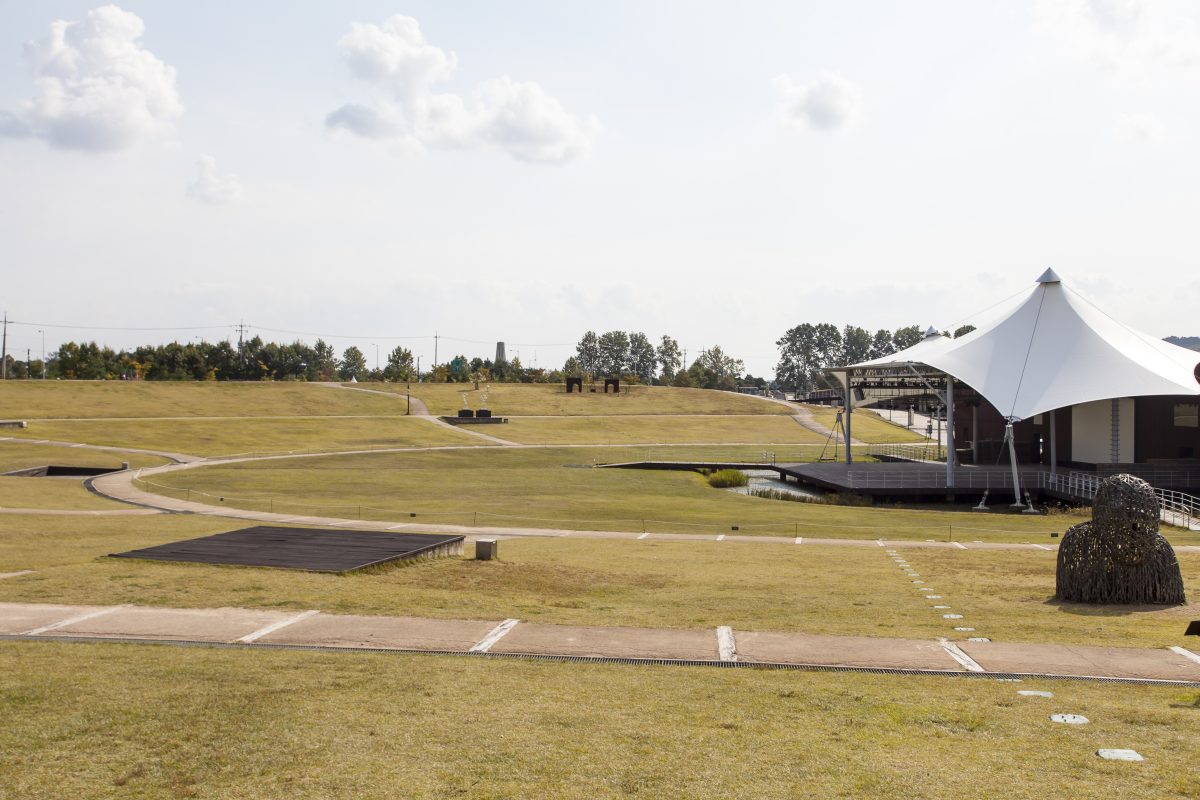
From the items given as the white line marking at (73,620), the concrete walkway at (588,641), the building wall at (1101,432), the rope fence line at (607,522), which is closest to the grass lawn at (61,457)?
the rope fence line at (607,522)

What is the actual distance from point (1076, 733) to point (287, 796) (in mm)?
6404

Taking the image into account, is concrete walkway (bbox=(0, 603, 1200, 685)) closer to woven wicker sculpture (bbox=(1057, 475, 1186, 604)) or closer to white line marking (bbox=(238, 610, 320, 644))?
white line marking (bbox=(238, 610, 320, 644))

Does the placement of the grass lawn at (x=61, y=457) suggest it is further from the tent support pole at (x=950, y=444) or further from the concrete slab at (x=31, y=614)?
the tent support pole at (x=950, y=444)

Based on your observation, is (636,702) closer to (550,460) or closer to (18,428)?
(550,460)

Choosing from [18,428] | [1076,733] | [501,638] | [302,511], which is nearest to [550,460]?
[302,511]

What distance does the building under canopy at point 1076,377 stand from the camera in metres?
44.2

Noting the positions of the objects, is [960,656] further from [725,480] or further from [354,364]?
[354,364]

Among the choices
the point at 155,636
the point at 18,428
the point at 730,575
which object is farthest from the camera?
the point at 18,428

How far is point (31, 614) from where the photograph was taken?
13.0 m

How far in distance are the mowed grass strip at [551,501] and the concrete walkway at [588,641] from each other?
656 inches

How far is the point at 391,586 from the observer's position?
16438 millimetres

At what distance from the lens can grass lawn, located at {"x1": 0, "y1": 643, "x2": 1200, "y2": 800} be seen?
6.91m

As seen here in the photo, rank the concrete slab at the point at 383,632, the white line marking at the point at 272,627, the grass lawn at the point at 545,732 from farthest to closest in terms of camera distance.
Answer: the white line marking at the point at 272,627 < the concrete slab at the point at 383,632 < the grass lawn at the point at 545,732

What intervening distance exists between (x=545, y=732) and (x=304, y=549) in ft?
44.5
